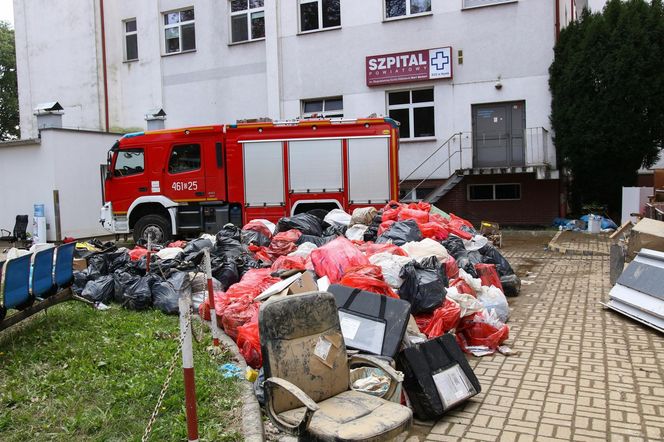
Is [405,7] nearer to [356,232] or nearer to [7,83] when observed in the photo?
[356,232]

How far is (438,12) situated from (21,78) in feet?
59.0

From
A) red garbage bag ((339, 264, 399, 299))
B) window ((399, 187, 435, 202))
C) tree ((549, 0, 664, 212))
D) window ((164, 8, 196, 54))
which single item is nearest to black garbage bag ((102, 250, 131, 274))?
red garbage bag ((339, 264, 399, 299))

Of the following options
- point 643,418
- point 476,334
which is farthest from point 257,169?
point 643,418

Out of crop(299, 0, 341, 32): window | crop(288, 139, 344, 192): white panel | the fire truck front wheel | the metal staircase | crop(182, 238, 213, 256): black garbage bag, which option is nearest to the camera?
crop(182, 238, 213, 256): black garbage bag

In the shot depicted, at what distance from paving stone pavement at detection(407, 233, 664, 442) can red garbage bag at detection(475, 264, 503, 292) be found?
1.36ft

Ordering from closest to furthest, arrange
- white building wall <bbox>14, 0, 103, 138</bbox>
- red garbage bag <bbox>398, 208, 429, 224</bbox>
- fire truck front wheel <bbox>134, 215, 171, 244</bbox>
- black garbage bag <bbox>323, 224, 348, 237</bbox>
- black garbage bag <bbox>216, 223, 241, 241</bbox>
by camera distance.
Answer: black garbage bag <bbox>216, 223, 241, 241</bbox> < red garbage bag <bbox>398, 208, 429, 224</bbox> < black garbage bag <bbox>323, 224, 348, 237</bbox> < fire truck front wheel <bbox>134, 215, 171, 244</bbox> < white building wall <bbox>14, 0, 103, 138</bbox>

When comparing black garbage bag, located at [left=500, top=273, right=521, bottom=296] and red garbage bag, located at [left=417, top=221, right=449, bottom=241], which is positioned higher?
red garbage bag, located at [left=417, top=221, right=449, bottom=241]

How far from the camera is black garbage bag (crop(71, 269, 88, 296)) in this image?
726 cm

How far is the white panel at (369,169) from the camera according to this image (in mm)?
12594

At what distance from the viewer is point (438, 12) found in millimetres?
17578

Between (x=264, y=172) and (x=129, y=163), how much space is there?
3378 mm

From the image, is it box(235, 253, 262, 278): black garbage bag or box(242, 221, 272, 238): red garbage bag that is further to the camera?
box(242, 221, 272, 238): red garbage bag

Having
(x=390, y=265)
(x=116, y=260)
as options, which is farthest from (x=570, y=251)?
(x=116, y=260)

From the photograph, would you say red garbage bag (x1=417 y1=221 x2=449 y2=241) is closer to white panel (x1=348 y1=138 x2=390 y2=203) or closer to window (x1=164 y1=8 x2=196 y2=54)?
white panel (x1=348 y1=138 x2=390 y2=203)
